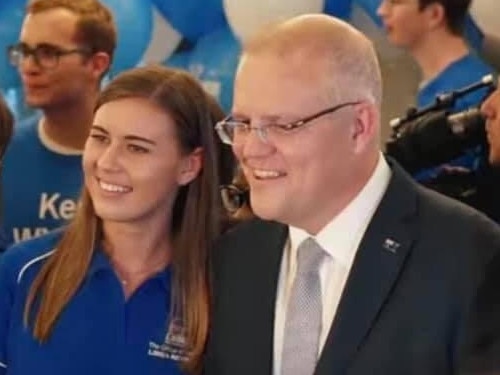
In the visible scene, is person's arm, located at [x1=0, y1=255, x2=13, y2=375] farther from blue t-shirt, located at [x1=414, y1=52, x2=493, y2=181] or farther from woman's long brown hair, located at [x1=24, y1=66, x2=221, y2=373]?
blue t-shirt, located at [x1=414, y1=52, x2=493, y2=181]

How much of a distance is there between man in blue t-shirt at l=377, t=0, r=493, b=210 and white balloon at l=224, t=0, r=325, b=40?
178 millimetres

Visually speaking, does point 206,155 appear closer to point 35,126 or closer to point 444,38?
point 35,126

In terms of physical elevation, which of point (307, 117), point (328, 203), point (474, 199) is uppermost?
point (307, 117)

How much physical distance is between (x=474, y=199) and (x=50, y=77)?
948 mm

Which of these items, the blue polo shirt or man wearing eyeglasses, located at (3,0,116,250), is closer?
the blue polo shirt

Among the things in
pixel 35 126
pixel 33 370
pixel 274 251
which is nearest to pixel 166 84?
pixel 274 251

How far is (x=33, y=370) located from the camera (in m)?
1.62

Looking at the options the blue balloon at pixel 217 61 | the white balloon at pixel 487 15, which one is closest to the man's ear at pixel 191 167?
the blue balloon at pixel 217 61

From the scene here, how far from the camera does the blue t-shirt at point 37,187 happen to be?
7.95 feet

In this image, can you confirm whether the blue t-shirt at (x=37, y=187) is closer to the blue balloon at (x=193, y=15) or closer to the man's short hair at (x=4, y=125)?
the man's short hair at (x=4, y=125)

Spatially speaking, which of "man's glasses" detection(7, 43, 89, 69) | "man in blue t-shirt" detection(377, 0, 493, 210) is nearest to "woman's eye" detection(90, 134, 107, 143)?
"man's glasses" detection(7, 43, 89, 69)

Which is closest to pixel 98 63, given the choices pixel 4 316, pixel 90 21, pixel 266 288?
pixel 90 21

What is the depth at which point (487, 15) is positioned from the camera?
2.80 m

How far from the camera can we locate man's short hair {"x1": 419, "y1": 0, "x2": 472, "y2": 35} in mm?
2764
